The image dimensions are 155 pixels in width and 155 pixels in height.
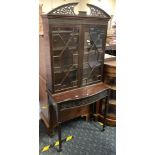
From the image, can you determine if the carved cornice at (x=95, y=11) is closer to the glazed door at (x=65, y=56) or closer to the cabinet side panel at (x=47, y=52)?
the glazed door at (x=65, y=56)

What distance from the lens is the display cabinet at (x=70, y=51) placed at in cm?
180

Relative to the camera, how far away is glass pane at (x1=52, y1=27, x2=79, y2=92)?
1849 millimetres

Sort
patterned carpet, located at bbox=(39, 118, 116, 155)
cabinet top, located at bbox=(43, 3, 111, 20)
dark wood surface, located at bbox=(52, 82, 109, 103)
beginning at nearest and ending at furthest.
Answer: cabinet top, located at bbox=(43, 3, 111, 20), dark wood surface, located at bbox=(52, 82, 109, 103), patterned carpet, located at bbox=(39, 118, 116, 155)

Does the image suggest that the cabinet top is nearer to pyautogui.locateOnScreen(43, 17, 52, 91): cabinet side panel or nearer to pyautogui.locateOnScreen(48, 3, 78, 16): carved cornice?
pyautogui.locateOnScreen(48, 3, 78, 16): carved cornice

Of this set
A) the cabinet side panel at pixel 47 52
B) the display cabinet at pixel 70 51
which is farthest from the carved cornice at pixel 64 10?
the cabinet side panel at pixel 47 52

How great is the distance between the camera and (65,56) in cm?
197

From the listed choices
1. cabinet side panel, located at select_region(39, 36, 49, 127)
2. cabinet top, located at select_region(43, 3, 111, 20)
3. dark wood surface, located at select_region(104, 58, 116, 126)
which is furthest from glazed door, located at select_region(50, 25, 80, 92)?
dark wood surface, located at select_region(104, 58, 116, 126)

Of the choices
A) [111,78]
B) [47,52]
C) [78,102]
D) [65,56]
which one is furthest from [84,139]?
[47,52]

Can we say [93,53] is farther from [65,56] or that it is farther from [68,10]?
[68,10]

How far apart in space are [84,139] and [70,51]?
119cm
